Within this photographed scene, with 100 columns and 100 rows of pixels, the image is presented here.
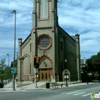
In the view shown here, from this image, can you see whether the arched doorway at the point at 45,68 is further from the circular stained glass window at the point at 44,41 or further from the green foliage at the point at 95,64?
the green foliage at the point at 95,64

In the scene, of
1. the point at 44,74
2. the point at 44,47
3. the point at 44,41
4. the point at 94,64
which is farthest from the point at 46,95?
the point at 94,64

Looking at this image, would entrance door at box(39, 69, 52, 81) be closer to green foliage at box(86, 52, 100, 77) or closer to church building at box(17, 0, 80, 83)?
church building at box(17, 0, 80, 83)

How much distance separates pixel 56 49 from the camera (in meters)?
63.2

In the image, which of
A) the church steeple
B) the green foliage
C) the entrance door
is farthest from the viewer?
the green foliage

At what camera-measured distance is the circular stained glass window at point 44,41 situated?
210 feet

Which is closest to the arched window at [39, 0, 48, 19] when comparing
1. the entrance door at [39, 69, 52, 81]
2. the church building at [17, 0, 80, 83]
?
the church building at [17, 0, 80, 83]

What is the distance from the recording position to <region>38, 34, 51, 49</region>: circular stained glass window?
64.1 meters

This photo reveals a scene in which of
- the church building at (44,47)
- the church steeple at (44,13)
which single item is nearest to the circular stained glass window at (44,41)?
the church building at (44,47)

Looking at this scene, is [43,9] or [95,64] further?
[95,64]

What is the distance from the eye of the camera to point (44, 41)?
64.6 metres

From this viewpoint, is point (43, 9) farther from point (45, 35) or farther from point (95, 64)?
point (95, 64)

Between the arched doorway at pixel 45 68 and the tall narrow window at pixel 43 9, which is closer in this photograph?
the arched doorway at pixel 45 68

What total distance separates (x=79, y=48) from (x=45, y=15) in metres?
13.3

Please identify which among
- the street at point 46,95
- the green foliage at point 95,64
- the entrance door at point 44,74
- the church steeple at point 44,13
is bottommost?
the street at point 46,95
